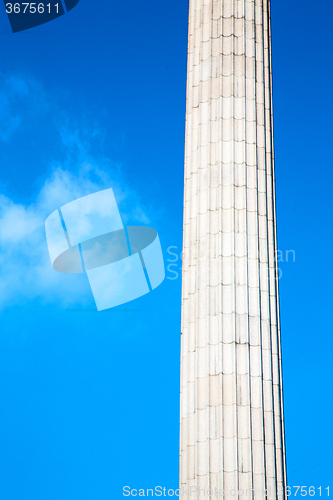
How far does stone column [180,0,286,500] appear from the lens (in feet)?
60.0

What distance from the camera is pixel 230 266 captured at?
20.4 m

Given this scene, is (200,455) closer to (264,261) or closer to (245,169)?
(264,261)

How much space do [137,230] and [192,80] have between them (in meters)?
19.6

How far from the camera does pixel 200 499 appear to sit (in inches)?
711
